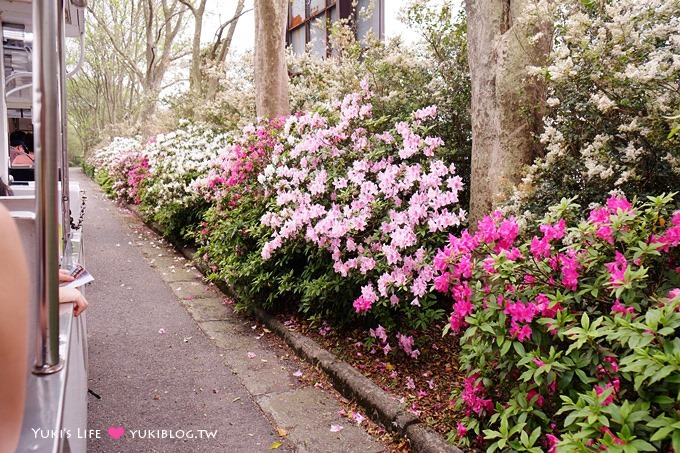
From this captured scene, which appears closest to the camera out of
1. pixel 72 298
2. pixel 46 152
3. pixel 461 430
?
pixel 46 152

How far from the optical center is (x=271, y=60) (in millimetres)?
8023

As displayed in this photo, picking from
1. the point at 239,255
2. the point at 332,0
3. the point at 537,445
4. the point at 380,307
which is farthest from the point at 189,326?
the point at 332,0

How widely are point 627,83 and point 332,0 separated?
1385 cm

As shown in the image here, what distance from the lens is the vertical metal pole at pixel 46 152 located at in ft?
4.37

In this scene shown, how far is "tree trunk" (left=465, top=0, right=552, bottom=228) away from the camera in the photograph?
153 inches

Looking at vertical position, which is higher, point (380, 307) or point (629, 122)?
point (629, 122)

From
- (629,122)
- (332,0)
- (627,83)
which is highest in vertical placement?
(332,0)

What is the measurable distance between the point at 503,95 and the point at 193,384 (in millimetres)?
3105

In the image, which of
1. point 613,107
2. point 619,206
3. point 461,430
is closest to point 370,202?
point 613,107

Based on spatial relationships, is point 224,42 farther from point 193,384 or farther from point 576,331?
point 576,331

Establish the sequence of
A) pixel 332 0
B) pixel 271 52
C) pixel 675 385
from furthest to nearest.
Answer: pixel 332 0
pixel 271 52
pixel 675 385

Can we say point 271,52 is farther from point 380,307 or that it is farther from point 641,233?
point 641,233

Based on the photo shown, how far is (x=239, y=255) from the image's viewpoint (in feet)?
18.3

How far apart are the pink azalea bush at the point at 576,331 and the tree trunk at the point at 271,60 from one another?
18.7 feet
